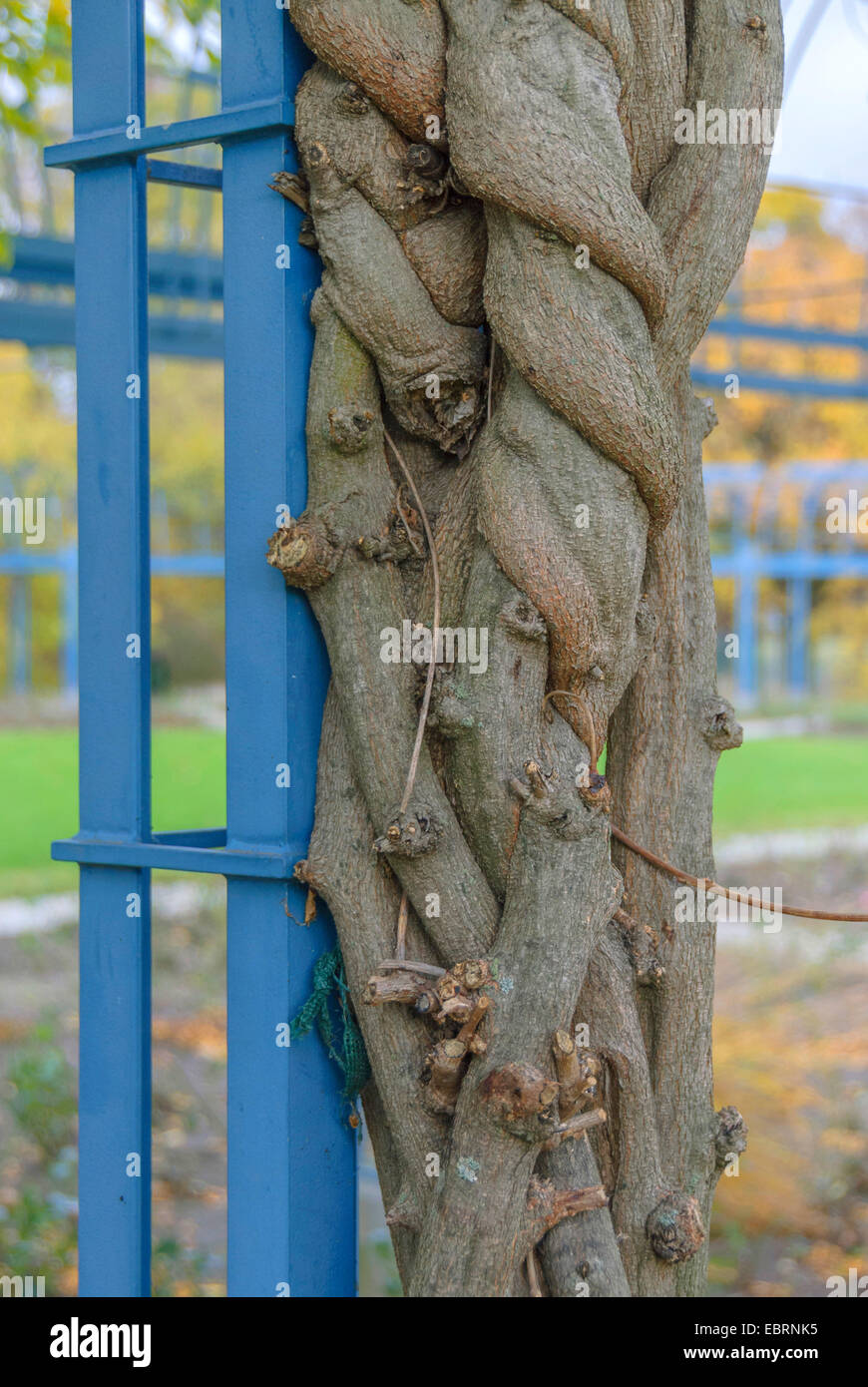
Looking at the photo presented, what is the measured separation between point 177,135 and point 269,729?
86 centimetres

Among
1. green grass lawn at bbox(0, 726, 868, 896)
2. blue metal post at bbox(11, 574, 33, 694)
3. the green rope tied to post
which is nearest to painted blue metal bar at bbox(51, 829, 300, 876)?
the green rope tied to post

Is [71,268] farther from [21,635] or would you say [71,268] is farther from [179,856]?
[21,635]

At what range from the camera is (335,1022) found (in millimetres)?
2027

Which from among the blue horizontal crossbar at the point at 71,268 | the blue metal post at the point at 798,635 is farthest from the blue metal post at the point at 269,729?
the blue metal post at the point at 798,635

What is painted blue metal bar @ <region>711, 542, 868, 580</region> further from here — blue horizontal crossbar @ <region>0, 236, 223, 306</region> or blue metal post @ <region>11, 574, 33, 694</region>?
blue horizontal crossbar @ <region>0, 236, 223, 306</region>

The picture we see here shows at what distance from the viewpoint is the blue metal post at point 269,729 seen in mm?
2006

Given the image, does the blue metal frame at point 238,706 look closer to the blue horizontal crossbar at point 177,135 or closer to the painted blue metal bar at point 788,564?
the blue horizontal crossbar at point 177,135

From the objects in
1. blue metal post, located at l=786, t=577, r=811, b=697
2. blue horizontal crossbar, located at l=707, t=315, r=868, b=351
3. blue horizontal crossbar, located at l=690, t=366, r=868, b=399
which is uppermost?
blue metal post, located at l=786, t=577, r=811, b=697

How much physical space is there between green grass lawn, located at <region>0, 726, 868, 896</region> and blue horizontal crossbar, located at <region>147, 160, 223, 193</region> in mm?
6649

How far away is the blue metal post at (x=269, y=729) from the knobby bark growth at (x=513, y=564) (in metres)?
0.04

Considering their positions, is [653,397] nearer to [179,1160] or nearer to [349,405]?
[349,405]

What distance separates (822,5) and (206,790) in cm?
872

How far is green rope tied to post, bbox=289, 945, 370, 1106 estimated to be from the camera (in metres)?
2.01

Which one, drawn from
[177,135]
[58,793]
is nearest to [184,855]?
[177,135]
